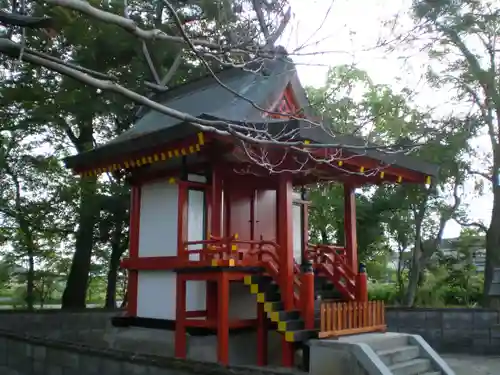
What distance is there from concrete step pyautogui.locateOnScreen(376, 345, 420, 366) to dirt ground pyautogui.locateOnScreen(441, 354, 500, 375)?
1648 mm

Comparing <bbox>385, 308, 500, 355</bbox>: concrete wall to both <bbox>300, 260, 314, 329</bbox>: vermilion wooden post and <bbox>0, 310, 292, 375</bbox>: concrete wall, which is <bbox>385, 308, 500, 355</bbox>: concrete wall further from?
<bbox>300, 260, 314, 329</bbox>: vermilion wooden post

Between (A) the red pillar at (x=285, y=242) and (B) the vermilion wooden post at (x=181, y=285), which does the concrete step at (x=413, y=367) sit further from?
(B) the vermilion wooden post at (x=181, y=285)

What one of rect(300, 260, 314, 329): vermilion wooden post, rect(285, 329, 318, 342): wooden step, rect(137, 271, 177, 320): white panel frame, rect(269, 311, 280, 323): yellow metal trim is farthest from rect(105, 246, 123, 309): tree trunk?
rect(285, 329, 318, 342): wooden step

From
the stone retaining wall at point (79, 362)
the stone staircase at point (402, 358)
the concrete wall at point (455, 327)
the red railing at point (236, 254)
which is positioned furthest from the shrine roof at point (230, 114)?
the concrete wall at point (455, 327)

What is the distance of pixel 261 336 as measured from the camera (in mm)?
8984

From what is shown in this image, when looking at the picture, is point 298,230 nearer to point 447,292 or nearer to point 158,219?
point 158,219

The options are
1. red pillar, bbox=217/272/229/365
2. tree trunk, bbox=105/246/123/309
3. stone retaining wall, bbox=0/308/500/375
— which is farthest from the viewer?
tree trunk, bbox=105/246/123/309

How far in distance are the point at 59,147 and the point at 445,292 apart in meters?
12.7

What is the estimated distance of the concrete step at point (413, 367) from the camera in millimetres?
7518

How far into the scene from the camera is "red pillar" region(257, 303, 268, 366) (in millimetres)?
8906

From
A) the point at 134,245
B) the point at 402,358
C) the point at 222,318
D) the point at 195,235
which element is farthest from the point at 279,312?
the point at 134,245

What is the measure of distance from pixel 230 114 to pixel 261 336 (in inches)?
151

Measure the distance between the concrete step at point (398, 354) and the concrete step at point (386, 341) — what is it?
4.2 inches

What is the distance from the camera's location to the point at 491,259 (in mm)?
13688
